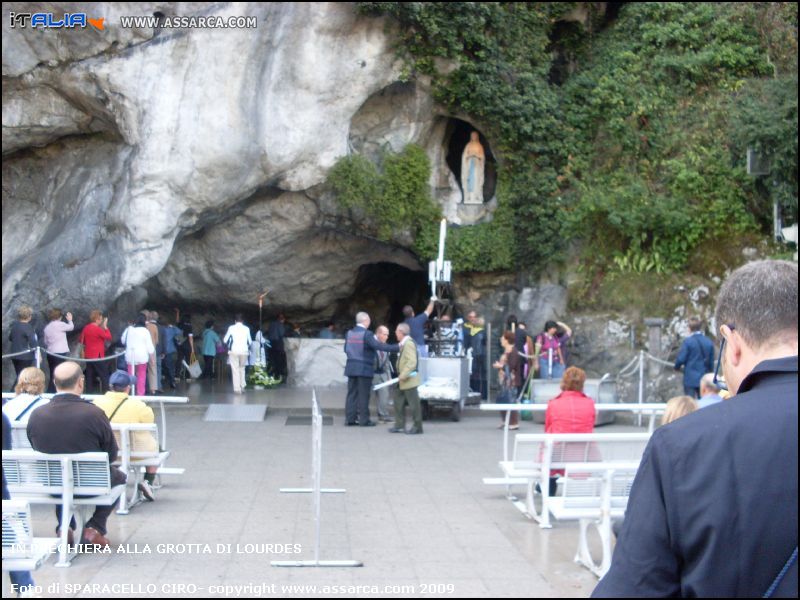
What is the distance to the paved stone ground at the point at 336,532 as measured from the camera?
20.1ft

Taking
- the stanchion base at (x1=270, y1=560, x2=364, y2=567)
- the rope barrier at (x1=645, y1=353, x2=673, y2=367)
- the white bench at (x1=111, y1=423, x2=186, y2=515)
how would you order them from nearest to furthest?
the stanchion base at (x1=270, y1=560, x2=364, y2=567) < the white bench at (x1=111, y1=423, x2=186, y2=515) < the rope barrier at (x1=645, y1=353, x2=673, y2=367)

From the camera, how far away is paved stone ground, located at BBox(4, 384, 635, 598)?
241 inches

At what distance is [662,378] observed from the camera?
54.2ft

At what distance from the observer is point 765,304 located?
2.21 meters

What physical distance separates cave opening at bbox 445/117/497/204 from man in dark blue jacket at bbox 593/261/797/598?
19163mm

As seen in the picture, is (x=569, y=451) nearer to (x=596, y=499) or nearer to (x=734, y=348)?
(x=596, y=499)

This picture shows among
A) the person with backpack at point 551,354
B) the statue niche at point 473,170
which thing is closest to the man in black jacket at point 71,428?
the person with backpack at point 551,354

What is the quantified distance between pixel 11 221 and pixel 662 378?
43.5ft

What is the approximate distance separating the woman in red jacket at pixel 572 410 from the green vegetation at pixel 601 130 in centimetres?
1019

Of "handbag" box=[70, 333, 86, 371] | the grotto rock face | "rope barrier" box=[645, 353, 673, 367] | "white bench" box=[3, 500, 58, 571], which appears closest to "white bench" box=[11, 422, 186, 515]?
"white bench" box=[3, 500, 58, 571]

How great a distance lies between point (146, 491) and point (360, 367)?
20.1 ft

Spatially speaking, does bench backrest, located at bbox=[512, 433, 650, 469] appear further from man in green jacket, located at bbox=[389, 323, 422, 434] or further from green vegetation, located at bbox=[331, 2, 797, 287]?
green vegetation, located at bbox=[331, 2, 797, 287]

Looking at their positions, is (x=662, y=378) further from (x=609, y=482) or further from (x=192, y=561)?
(x=192, y=561)

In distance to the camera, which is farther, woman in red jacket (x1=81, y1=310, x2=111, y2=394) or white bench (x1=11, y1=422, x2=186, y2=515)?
woman in red jacket (x1=81, y1=310, x2=111, y2=394)
